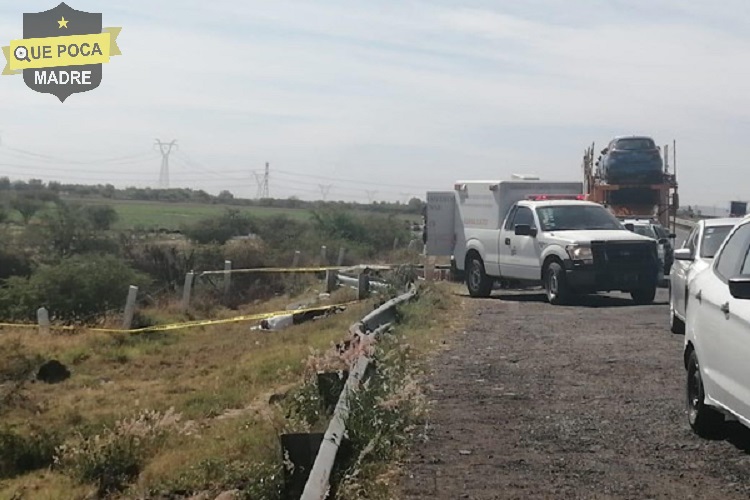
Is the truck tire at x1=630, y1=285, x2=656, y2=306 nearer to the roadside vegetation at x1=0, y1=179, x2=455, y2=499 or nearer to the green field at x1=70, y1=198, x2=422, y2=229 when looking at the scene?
the roadside vegetation at x1=0, y1=179, x2=455, y2=499

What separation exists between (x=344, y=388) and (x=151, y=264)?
32.2 m

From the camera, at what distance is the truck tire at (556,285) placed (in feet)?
61.6

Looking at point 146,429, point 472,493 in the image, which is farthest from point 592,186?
point 472,493

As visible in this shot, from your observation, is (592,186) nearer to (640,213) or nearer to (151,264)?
(640,213)

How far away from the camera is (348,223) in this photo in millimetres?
57188

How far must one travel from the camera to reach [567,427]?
8086mm

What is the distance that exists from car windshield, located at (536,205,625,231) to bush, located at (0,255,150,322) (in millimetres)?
12449

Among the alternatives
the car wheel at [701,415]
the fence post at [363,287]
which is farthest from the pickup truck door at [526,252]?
the car wheel at [701,415]

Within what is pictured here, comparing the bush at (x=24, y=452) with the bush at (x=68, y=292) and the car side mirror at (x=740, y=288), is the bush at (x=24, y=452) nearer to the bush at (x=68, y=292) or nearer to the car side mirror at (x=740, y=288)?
the car side mirror at (x=740, y=288)

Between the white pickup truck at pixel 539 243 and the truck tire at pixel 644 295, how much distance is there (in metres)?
0.02

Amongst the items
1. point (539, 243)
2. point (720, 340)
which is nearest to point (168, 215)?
point (539, 243)

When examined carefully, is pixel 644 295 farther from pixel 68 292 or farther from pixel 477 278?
pixel 68 292

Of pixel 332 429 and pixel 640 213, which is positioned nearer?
pixel 332 429

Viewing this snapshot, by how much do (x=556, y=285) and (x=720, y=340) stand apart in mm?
11824
